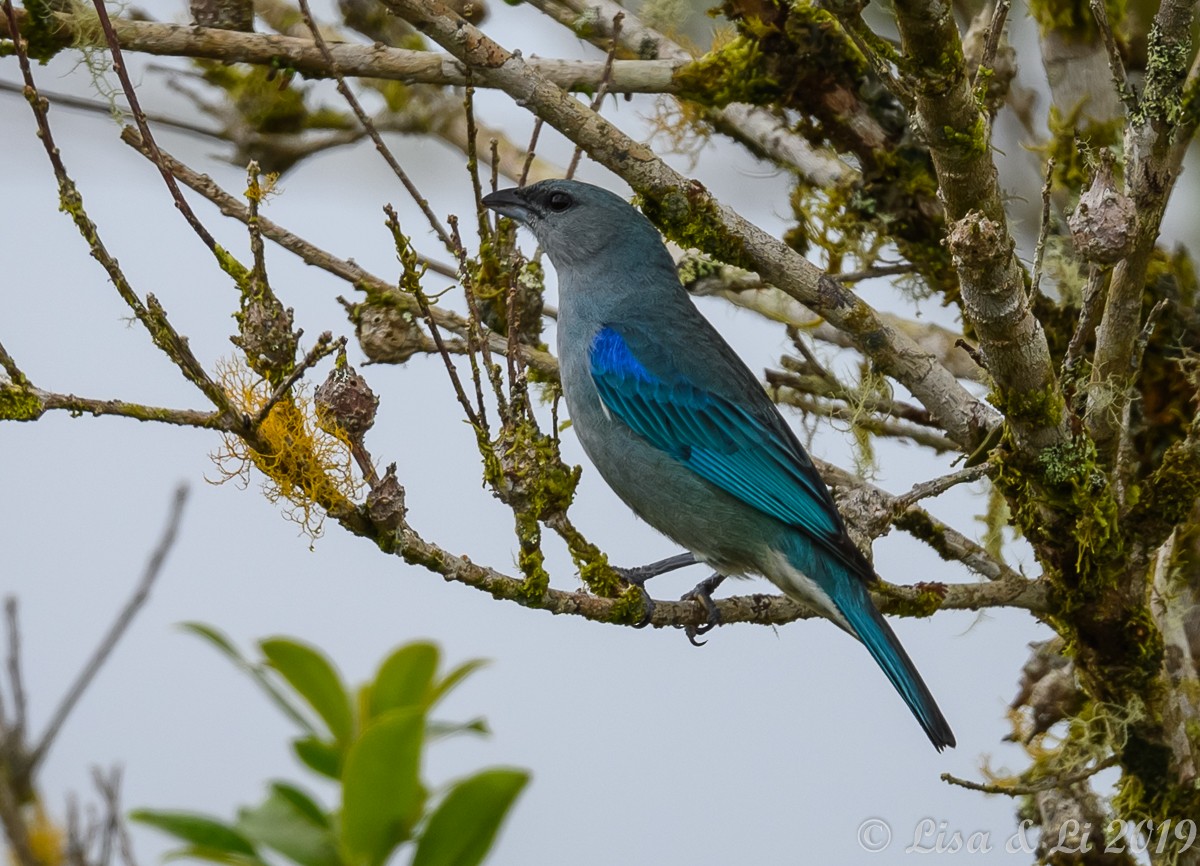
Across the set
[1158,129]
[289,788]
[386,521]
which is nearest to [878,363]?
[1158,129]

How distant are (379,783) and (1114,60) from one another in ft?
9.84

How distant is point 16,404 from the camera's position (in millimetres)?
3236

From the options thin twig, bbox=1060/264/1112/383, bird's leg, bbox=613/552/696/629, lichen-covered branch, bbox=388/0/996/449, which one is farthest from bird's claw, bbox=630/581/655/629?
thin twig, bbox=1060/264/1112/383

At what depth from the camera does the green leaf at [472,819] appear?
1846 millimetres

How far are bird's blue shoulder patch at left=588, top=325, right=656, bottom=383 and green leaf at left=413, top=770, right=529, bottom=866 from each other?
3405mm

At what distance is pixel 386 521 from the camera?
3414 mm

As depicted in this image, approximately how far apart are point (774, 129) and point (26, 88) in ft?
11.6

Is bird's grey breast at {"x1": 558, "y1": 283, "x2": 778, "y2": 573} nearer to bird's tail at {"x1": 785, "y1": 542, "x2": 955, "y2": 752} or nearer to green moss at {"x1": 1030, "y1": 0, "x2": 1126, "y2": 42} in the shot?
bird's tail at {"x1": 785, "y1": 542, "x2": 955, "y2": 752}

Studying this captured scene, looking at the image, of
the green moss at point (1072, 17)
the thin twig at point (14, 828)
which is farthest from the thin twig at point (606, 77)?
the thin twig at point (14, 828)

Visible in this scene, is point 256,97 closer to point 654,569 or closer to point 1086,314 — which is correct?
point 654,569

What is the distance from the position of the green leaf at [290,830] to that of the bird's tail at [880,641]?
2944mm

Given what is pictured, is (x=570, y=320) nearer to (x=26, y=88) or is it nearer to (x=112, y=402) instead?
(x=112, y=402)

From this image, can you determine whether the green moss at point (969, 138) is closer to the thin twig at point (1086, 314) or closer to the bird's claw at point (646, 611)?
the thin twig at point (1086, 314)

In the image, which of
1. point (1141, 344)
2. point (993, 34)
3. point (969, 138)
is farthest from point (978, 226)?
point (1141, 344)
